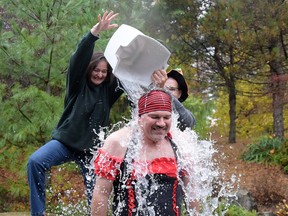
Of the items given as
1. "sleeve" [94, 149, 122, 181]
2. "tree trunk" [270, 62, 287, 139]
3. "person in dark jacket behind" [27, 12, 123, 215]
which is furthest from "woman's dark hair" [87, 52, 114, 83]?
"tree trunk" [270, 62, 287, 139]

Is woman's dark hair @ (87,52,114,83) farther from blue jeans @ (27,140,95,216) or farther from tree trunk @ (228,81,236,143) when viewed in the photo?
tree trunk @ (228,81,236,143)

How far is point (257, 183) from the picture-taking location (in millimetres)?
9117

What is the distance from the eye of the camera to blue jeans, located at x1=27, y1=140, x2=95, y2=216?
357cm

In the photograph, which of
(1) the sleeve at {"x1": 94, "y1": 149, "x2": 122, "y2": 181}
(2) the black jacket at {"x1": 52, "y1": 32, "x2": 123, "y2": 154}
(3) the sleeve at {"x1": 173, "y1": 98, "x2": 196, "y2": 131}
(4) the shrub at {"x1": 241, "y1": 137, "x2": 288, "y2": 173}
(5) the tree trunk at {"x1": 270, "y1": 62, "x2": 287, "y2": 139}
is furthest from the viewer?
(5) the tree trunk at {"x1": 270, "y1": 62, "x2": 287, "y2": 139}

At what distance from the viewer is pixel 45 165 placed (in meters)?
3.57

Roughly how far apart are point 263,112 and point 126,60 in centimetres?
1318

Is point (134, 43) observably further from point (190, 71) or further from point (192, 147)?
point (190, 71)

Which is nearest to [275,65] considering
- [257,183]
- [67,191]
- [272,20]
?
[272,20]

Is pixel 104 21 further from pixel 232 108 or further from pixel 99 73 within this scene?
pixel 232 108

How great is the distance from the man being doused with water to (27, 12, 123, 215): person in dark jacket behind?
3.43ft

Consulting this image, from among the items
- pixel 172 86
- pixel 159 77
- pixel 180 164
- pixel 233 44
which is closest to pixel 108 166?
pixel 180 164

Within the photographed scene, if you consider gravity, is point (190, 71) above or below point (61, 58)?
above

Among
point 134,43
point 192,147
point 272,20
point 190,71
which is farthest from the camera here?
point 190,71

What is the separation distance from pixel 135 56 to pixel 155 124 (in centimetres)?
75
